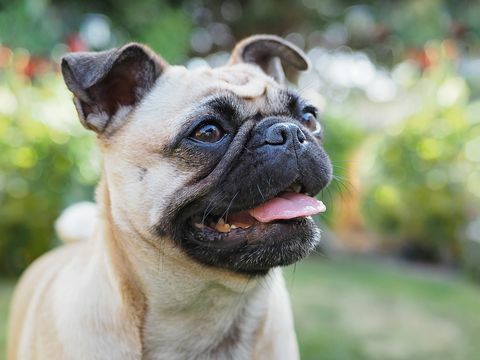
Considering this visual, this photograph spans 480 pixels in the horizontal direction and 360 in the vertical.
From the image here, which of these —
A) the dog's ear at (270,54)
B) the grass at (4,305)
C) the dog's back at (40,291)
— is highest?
the dog's ear at (270,54)

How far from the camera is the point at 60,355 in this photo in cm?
210

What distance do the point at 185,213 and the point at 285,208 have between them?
336mm

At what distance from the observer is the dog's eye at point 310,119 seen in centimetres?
234

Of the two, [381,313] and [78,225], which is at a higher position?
[381,313]

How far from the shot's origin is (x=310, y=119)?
93.7 inches

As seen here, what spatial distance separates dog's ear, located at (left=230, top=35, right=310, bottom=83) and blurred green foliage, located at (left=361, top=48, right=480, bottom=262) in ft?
13.3

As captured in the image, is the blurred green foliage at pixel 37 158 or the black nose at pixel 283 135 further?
the blurred green foliage at pixel 37 158

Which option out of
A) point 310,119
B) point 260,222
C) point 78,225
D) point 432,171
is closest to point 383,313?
point 432,171

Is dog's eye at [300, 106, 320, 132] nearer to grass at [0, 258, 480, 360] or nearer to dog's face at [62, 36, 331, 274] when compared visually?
dog's face at [62, 36, 331, 274]

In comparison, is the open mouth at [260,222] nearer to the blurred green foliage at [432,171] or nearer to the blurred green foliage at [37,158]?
the blurred green foliage at [37,158]

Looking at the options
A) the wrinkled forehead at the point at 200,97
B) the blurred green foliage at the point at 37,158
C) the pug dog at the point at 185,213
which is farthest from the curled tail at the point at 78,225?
the blurred green foliage at the point at 37,158

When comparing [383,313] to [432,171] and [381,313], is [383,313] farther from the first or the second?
[432,171]

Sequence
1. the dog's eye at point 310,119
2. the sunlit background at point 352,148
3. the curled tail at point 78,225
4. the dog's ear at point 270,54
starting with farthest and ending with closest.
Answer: the sunlit background at point 352,148 < the curled tail at point 78,225 < the dog's ear at point 270,54 < the dog's eye at point 310,119

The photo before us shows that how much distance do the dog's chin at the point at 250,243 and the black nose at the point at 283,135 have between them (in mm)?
258
